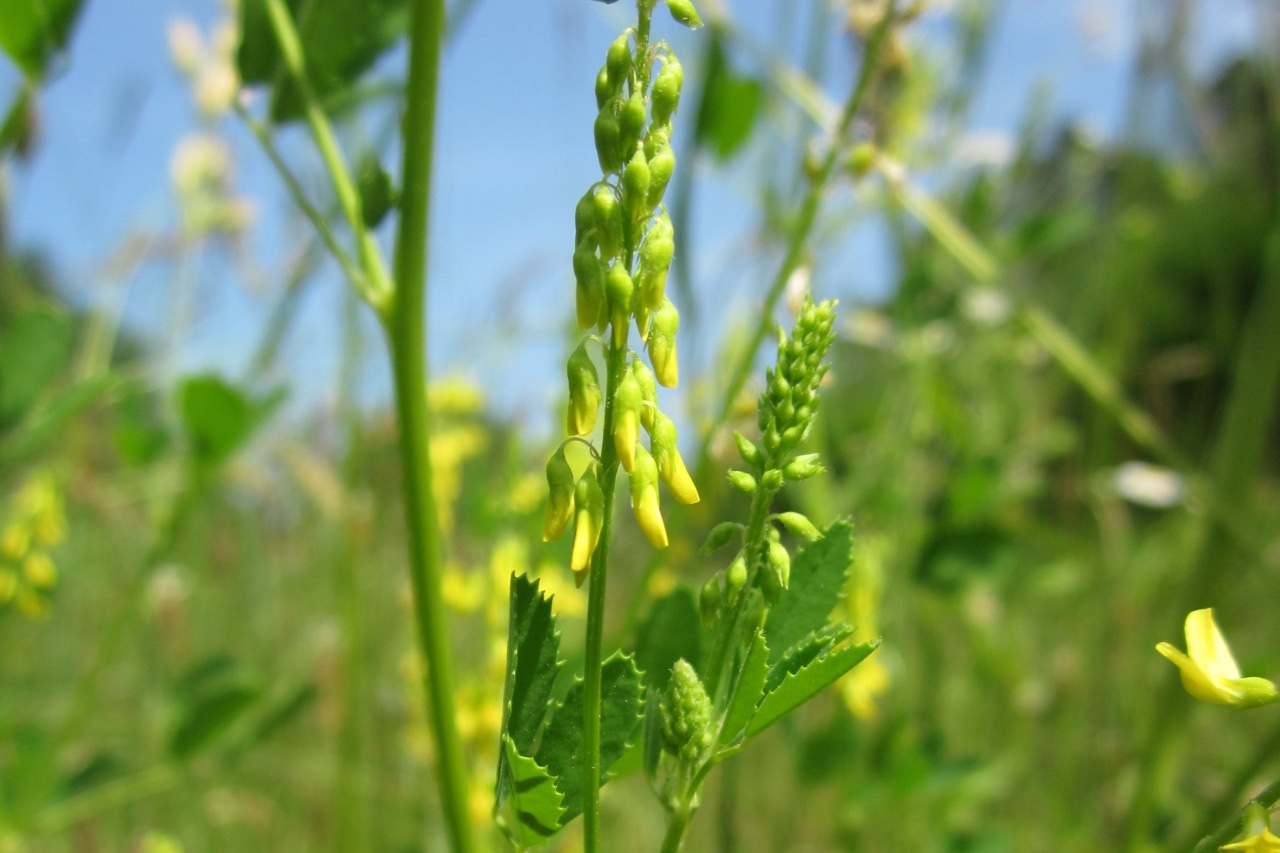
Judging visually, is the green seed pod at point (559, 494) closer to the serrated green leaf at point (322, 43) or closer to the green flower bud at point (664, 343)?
the green flower bud at point (664, 343)

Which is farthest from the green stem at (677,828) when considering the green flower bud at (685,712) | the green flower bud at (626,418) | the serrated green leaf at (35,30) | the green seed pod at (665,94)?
the serrated green leaf at (35,30)

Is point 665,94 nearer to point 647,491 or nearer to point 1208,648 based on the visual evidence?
point 647,491

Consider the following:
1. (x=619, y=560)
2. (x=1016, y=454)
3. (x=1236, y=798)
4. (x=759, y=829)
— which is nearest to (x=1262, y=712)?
(x=1016, y=454)

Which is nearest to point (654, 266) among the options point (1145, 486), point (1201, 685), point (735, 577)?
point (735, 577)

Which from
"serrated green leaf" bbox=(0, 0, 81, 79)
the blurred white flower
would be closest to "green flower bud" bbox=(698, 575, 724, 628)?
"serrated green leaf" bbox=(0, 0, 81, 79)

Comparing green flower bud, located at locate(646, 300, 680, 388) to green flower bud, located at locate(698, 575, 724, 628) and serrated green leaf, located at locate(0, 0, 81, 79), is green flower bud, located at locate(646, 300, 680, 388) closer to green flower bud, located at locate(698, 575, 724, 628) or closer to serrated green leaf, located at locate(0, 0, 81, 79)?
green flower bud, located at locate(698, 575, 724, 628)

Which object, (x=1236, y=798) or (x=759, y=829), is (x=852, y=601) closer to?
(x=1236, y=798)
